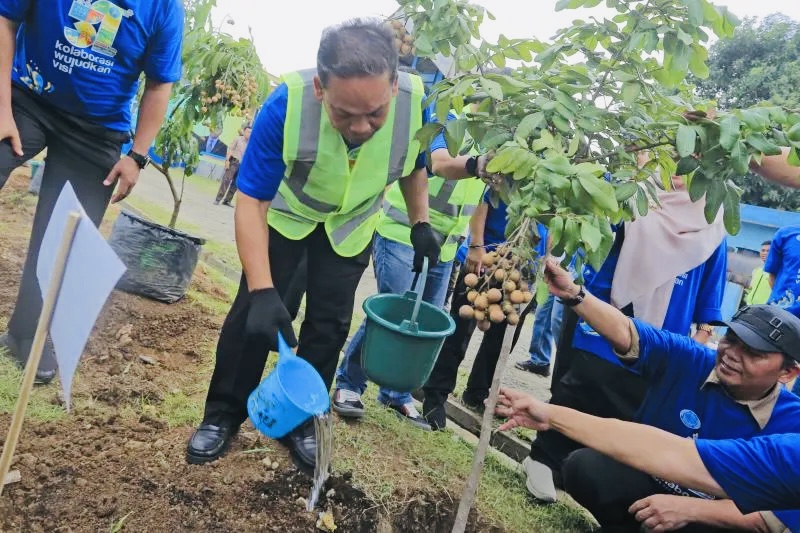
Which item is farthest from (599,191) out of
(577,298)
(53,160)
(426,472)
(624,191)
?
(53,160)

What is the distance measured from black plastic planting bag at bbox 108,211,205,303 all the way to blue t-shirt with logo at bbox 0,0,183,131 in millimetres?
1304

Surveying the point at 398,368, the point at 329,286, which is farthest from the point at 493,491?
the point at 329,286

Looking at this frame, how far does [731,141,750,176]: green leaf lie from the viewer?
127 cm

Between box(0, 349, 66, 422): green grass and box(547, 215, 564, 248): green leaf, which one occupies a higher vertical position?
box(547, 215, 564, 248): green leaf

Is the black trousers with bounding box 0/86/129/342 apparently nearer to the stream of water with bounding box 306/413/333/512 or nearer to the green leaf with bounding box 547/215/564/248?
the stream of water with bounding box 306/413/333/512

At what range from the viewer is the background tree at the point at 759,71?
44.9 feet

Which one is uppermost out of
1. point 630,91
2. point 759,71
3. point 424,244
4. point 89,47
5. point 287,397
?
point 759,71

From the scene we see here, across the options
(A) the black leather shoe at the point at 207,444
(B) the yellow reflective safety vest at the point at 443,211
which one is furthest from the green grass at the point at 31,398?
(B) the yellow reflective safety vest at the point at 443,211

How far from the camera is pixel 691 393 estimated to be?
211 cm

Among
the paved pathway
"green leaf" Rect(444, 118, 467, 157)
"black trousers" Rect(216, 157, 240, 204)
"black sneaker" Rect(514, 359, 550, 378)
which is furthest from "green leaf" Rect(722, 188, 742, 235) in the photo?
"black trousers" Rect(216, 157, 240, 204)

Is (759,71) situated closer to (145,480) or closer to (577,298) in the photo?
(577,298)

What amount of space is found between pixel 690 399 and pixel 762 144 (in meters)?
1.15

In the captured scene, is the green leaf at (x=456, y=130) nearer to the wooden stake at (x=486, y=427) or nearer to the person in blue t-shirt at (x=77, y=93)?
the wooden stake at (x=486, y=427)

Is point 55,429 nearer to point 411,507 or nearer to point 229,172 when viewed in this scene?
point 411,507
